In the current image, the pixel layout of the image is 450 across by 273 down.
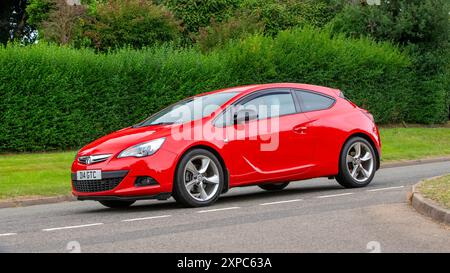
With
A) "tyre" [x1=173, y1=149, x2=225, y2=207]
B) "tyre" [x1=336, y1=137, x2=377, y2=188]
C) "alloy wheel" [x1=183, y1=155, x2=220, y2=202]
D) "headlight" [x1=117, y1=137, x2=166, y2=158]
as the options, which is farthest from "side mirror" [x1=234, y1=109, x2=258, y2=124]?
"tyre" [x1=336, y1=137, x2=377, y2=188]

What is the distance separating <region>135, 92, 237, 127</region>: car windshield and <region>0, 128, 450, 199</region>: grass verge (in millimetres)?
3739

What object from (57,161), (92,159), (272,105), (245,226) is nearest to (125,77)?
(57,161)

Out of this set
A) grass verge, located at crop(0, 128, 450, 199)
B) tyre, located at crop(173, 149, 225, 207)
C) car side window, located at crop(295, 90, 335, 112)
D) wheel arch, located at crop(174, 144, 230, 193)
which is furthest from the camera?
grass verge, located at crop(0, 128, 450, 199)

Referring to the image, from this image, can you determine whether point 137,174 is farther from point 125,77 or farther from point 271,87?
point 125,77

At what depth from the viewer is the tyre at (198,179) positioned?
11391mm

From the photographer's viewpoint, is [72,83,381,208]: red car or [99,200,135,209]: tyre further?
[99,200,135,209]: tyre

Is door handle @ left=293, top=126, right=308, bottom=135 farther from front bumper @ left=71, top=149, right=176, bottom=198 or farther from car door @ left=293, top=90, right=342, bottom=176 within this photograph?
front bumper @ left=71, top=149, right=176, bottom=198

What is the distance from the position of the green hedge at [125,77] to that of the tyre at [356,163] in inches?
479

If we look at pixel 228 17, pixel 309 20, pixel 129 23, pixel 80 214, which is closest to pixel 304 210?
pixel 80 214

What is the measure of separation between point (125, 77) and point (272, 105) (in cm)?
1293

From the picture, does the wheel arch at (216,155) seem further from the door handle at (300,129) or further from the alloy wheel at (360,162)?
the alloy wheel at (360,162)

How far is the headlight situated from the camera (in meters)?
11.4

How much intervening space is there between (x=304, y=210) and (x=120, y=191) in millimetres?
2496

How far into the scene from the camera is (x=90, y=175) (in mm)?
11633
